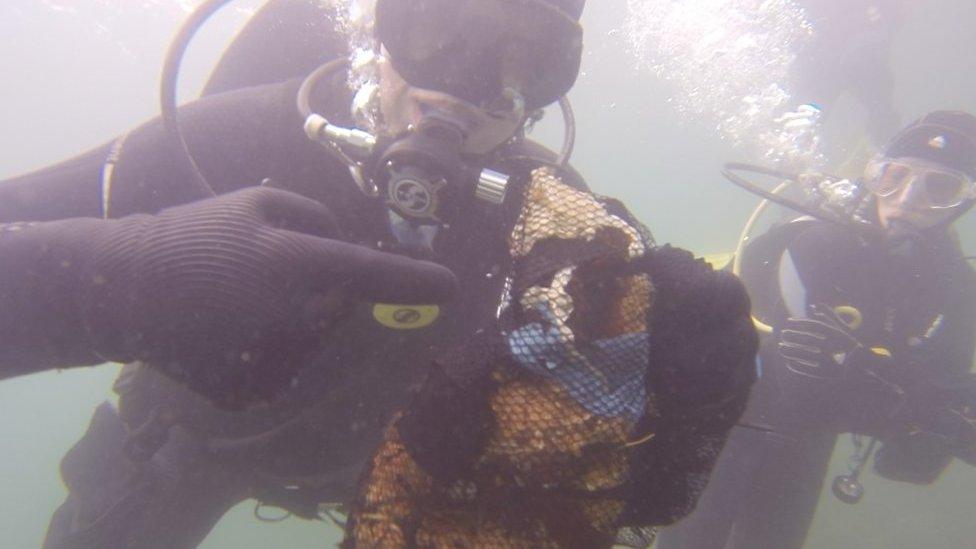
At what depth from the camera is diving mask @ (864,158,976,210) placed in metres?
4.99

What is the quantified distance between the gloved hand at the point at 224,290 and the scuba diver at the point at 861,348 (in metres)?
4.07

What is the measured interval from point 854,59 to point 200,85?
41.5 metres

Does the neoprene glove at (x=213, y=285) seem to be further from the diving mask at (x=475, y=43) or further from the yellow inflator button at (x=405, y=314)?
the diving mask at (x=475, y=43)

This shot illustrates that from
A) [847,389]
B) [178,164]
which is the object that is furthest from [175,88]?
[847,389]

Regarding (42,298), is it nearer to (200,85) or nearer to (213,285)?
(213,285)

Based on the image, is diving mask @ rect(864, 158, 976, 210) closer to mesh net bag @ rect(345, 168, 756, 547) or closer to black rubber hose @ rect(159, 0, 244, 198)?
mesh net bag @ rect(345, 168, 756, 547)

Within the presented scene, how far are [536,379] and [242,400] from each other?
59cm

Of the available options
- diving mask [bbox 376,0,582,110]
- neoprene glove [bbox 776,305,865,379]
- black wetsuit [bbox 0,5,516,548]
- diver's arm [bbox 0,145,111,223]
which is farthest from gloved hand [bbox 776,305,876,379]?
diver's arm [bbox 0,145,111,223]

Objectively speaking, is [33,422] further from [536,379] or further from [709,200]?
[709,200]

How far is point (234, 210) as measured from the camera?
120 cm

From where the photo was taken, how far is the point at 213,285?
1096 mm

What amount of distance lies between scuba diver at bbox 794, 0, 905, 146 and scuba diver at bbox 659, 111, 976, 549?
13.7m

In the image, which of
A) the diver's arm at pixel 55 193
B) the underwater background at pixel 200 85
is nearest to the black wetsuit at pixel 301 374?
the diver's arm at pixel 55 193

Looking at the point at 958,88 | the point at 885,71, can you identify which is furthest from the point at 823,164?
the point at 958,88
